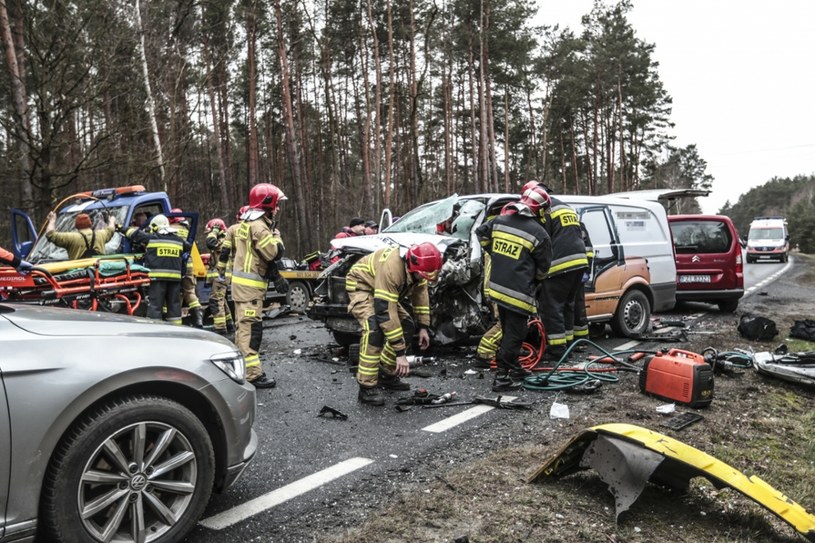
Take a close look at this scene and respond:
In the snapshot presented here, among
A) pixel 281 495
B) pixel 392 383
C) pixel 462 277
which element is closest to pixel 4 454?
pixel 281 495

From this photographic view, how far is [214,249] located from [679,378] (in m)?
7.46

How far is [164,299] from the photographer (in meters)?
7.96

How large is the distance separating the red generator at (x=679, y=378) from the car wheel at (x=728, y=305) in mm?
6462

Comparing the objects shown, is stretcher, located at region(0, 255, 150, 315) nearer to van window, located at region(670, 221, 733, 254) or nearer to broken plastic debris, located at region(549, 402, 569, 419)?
broken plastic debris, located at region(549, 402, 569, 419)

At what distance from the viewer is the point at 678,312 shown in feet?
37.8

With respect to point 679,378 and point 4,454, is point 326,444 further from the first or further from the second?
point 679,378

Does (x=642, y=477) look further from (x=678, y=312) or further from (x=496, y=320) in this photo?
(x=678, y=312)

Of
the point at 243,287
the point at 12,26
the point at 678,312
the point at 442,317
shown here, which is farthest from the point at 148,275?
the point at 678,312

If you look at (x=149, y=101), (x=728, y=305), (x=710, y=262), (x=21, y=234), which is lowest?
(x=728, y=305)

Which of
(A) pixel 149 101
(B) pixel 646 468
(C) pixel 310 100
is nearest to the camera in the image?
(B) pixel 646 468

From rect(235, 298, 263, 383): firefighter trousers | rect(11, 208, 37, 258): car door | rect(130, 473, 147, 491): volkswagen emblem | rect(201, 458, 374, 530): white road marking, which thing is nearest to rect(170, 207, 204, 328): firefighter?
rect(11, 208, 37, 258): car door

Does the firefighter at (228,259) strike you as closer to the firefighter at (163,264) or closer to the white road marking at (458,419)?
the firefighter at (163,264)

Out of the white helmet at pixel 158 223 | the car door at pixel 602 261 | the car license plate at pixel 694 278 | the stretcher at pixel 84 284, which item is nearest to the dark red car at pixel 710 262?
the car license plate at pixel 694 278

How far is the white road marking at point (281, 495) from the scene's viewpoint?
2.99 m
